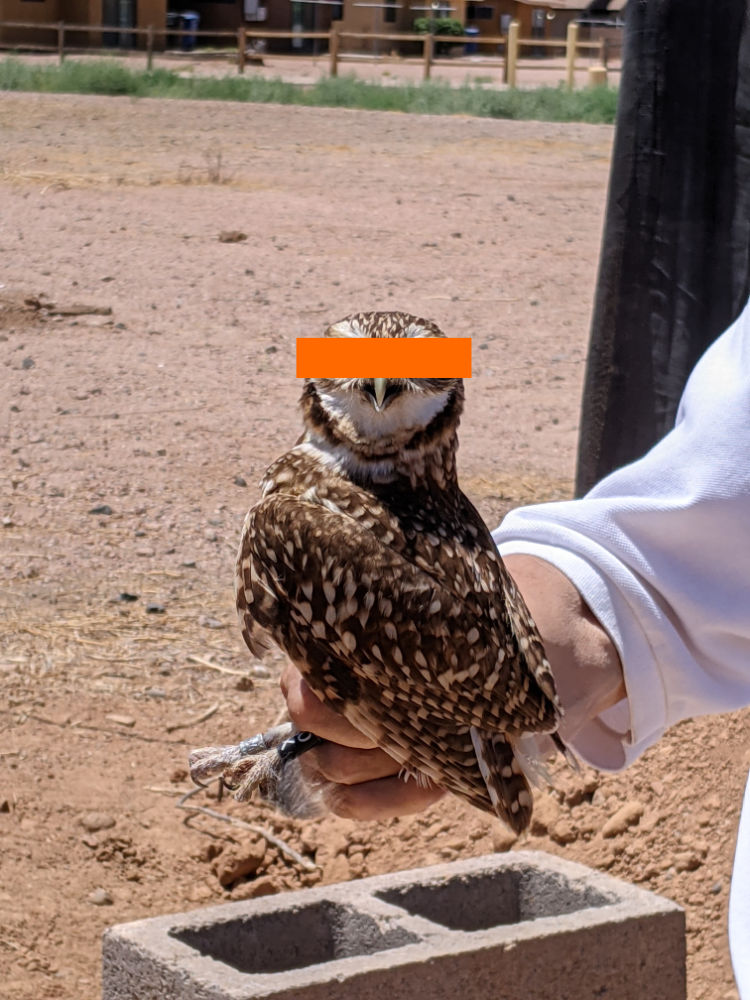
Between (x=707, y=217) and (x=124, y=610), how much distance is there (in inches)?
103

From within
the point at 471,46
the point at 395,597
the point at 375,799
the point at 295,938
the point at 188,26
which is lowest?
the point at 295,938

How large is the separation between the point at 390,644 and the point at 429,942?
1.63 metres

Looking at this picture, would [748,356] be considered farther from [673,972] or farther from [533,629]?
[673,972]

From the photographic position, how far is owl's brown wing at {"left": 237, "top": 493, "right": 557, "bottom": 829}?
2.20 meters

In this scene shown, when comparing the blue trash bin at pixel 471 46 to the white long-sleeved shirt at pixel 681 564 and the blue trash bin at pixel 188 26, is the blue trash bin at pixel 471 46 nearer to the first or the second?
the blue trash bin at pixel 188 26

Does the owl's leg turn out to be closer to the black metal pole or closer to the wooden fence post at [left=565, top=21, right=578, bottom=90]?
the black metal pole

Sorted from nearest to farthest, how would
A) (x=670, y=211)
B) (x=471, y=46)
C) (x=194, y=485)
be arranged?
1. (x=670, y=211)
2. (x=194, y=485)
3. (x=471, y=46)

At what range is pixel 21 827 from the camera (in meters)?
4.47

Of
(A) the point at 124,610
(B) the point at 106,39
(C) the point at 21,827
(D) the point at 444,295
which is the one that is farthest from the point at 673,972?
(B) the point at 106,39

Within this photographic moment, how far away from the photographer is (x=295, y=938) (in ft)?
12.7

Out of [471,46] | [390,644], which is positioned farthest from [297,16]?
[390,644]

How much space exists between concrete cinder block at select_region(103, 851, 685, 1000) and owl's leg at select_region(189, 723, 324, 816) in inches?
49.1

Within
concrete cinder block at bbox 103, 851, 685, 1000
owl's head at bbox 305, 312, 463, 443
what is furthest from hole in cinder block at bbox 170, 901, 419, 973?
owl's head at bbox 305, 312, 463, 443

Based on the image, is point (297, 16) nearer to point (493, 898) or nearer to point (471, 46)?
point (471, 46)
